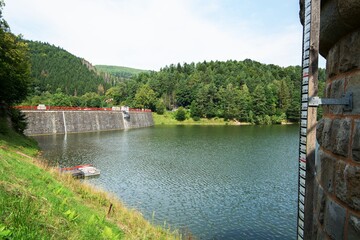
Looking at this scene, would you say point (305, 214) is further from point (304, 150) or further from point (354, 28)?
point (354, 28)

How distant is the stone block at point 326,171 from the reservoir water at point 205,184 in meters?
12.7

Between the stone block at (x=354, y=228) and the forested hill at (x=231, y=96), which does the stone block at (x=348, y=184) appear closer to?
→ the stone block at (x=354, y=228)

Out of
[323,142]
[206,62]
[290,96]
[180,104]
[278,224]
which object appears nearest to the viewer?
[323,142]

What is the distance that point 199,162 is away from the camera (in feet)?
113

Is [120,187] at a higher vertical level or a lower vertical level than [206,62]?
lower

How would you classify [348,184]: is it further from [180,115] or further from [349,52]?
[180,115]

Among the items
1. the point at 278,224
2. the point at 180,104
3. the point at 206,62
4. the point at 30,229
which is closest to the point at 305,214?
the point at 30,229

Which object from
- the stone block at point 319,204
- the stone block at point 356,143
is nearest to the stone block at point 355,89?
the stone block at point 356,143

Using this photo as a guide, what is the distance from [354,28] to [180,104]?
427 feet

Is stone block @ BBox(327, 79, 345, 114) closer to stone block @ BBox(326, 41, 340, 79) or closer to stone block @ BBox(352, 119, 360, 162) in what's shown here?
stone block @ BBox(326, 41, 340, 79)

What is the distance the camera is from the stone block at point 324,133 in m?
3.22

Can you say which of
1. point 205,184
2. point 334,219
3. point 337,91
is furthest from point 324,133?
point 205,184

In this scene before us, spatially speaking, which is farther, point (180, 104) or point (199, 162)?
point (180, 104)

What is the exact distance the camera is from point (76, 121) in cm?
6581
